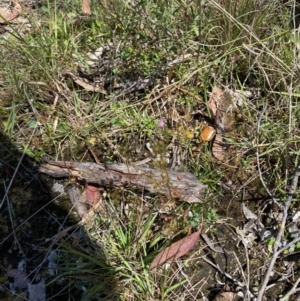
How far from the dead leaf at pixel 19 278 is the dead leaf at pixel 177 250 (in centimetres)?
48

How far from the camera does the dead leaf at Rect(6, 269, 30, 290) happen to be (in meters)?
1.68

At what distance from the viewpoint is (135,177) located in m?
1.79

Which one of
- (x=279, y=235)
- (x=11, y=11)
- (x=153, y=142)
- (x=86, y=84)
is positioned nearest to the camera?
(x=279, y=235)

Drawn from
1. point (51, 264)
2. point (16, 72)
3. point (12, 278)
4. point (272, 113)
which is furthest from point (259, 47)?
point (12, 278)

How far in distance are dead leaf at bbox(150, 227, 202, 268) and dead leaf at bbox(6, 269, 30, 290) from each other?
0.48 meters

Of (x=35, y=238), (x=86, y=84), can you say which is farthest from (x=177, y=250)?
(x=86, y=84)

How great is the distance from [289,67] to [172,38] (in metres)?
0.53

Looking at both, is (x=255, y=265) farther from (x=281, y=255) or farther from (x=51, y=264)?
(x=51, y=264)

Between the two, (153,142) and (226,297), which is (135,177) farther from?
(226,297)

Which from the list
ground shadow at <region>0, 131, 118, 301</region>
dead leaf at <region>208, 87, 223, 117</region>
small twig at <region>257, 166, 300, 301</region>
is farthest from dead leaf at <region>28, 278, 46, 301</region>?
dead leaf at <region>208, 87, 223, 117</region>

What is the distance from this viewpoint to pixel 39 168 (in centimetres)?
189

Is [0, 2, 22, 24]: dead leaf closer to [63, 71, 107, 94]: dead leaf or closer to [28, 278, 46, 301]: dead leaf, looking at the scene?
[63, 71, 107, 94]: dead leaf

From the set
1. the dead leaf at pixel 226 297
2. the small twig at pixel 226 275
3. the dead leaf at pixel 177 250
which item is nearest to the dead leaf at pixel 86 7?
the dead leaf at pixel 177 250

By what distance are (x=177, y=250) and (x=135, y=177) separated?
333 millimetres
